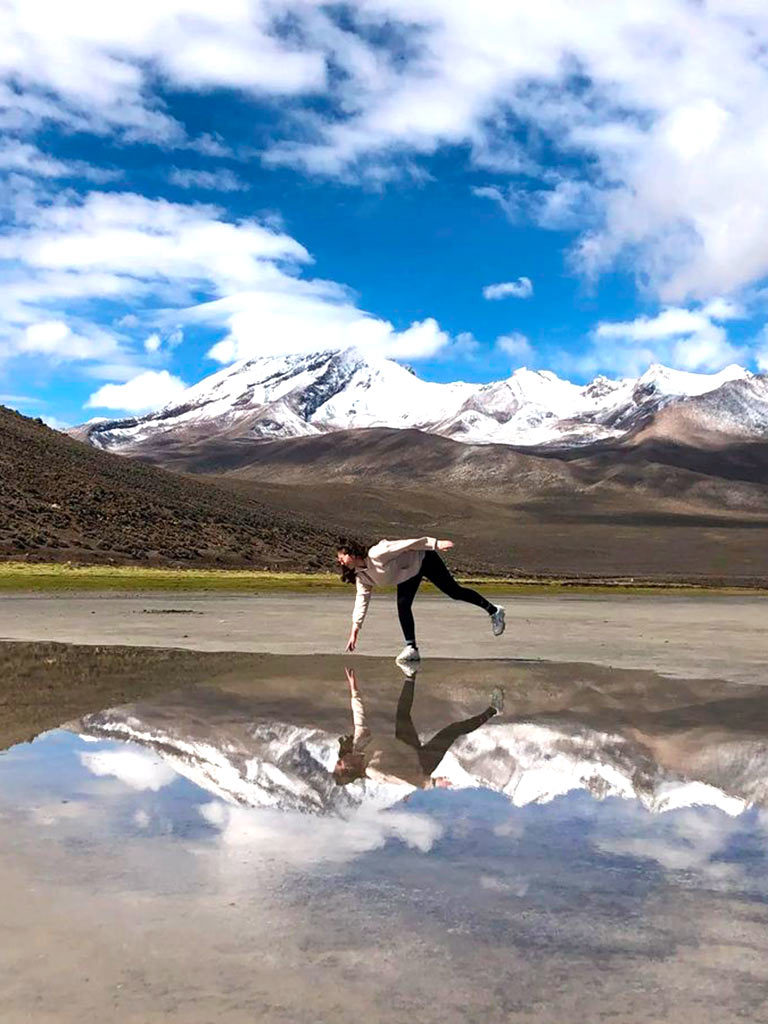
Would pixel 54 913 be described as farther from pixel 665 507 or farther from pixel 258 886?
pixel 665 507

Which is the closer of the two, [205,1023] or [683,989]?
[205,1023]

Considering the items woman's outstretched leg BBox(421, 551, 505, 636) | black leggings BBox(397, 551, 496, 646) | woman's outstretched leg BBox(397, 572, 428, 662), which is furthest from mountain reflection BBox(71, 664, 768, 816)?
woman's outstretched leg BBox(421, 551, 505, 636)

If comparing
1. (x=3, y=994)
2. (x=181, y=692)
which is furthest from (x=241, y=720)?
(x=3, y=994)

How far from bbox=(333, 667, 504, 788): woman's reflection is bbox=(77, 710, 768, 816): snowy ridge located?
0.09 metres

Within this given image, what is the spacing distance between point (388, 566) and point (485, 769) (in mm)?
7200

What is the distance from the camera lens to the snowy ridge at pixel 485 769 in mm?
6402

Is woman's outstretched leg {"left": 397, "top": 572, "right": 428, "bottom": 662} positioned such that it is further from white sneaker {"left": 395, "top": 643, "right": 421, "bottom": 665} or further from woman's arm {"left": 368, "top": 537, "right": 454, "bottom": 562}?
woman's arm {"left": 368, "top": 537, "right": 454, "bottom": 562}

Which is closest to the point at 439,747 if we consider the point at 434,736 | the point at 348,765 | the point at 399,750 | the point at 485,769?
the point at 399,750

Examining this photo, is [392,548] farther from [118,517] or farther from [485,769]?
[118,517]

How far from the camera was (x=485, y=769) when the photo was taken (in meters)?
7.26

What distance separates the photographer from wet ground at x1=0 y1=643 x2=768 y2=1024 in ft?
12.1

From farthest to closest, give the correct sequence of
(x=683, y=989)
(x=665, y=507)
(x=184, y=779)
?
(x=665, y=507) < (x=184, y=779) < (x=683, y=989)

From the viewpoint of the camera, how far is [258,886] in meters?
4.71

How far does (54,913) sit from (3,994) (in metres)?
0.76
